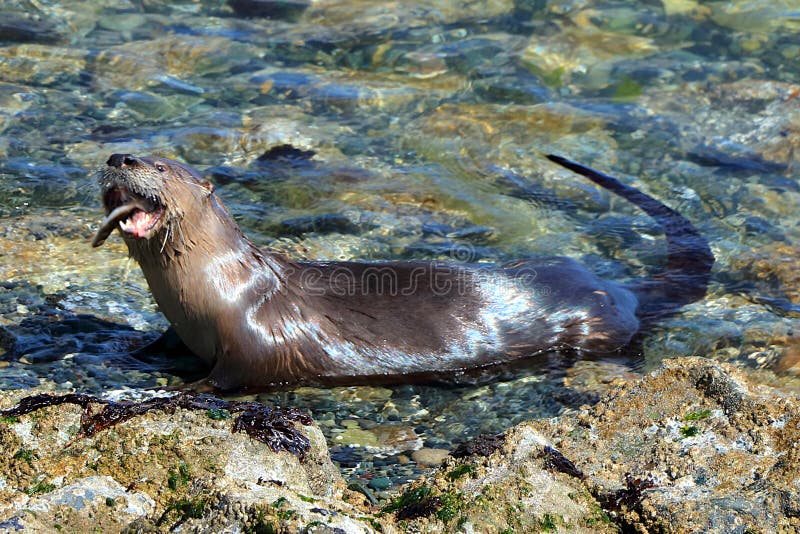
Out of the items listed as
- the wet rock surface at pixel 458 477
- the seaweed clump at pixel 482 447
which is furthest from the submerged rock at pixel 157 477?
the seaweed clump at pixel 482 447

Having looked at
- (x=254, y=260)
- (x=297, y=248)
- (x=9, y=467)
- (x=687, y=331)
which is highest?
(x=9, y=467)

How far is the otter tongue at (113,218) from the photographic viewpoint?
395cm

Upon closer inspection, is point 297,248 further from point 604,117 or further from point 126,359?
point 604,117

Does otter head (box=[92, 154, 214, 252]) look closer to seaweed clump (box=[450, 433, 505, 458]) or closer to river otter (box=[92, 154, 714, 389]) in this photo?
river otter (box=[92, 154, 714, 389])

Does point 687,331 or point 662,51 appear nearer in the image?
point 687,331

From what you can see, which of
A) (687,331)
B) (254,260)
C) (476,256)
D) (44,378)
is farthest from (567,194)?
(44,378)

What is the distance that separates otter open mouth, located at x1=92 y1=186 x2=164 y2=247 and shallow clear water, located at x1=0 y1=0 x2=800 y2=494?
665 millimetres

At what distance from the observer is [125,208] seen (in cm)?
400

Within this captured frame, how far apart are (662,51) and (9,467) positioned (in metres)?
7.99

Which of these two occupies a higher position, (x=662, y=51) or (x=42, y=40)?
(x=42, y=40)

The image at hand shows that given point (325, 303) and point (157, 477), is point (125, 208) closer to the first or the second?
point (325, 303)

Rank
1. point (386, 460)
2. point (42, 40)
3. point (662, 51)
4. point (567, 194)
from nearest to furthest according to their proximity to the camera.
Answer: point (386, 460)
point (567, 194)
point (42, 40)
point (662, 51)

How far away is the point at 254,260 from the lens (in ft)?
14.5

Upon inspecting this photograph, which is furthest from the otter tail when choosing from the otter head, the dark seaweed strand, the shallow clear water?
the dark seaweed strand
